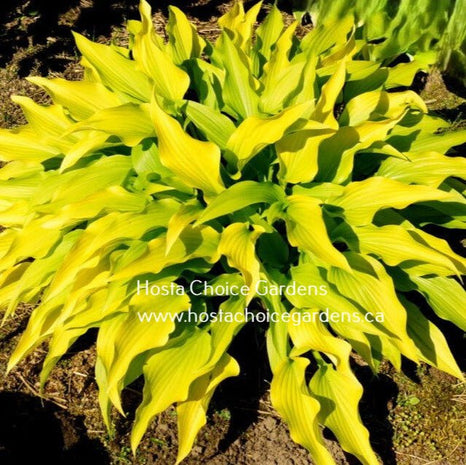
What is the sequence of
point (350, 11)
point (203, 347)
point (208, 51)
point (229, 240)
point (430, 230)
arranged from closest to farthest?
point (229, 240), point (203, 347), point (208, 51), point (430, 230), point (350, 11)

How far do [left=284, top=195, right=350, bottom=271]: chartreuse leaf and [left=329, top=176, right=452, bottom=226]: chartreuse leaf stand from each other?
152 millimetres

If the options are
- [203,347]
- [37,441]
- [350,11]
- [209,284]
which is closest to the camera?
[203,347]

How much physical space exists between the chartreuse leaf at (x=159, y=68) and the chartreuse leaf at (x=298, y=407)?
3.72 feet

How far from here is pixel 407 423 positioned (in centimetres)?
250

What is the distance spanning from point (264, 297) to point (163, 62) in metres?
1.00

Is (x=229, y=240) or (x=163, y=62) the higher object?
(x=163, y=62)

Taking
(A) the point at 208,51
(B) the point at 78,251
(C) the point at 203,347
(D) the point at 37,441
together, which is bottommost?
(D) the point at 37,441

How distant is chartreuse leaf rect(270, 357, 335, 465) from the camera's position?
1898mm

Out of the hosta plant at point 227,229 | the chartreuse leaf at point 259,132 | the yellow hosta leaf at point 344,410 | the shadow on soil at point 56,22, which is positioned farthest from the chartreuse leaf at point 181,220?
the shadow on soil at point 56,22

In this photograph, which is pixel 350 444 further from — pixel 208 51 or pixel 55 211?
pixel 208 51

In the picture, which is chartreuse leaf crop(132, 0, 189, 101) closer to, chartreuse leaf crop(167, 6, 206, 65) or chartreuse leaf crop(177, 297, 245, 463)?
chartreuse leaf crop(167, 6, 206, 65)

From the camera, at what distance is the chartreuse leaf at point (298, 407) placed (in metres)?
1.90

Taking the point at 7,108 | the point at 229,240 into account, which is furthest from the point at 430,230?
the point at 7,108

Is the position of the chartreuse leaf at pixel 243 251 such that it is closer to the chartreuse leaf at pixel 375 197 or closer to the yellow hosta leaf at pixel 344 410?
the chartreuse leaf at pixel 375 197
